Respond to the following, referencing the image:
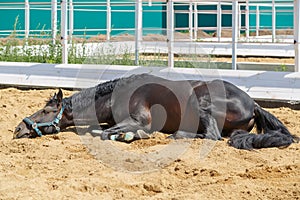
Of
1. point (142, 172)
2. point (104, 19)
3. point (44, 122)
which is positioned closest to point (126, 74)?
point (44, 122)

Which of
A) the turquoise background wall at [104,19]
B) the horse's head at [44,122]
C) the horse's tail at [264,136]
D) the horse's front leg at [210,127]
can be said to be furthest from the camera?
the turquoise background wall at [104,19]

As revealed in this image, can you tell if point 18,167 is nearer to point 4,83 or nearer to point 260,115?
point 260,115

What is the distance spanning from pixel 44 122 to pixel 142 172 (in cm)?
194

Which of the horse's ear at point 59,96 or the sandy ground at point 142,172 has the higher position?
the horse's ear at point 59,96

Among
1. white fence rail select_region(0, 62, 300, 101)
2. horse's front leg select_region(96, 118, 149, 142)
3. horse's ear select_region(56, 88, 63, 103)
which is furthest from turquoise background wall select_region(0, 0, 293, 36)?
horse's front leg select_region(96, 118, 149, 142)

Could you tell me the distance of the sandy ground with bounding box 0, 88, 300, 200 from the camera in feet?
14.8

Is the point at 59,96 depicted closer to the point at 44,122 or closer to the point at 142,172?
the point at 44,122

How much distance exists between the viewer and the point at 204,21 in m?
23.9

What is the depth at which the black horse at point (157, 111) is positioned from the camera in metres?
6.71

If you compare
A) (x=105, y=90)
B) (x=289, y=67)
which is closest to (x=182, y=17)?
(x=289, y=67)

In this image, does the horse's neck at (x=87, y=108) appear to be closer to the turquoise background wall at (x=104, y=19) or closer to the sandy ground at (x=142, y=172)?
the sandy ground at (x=142, y=172)

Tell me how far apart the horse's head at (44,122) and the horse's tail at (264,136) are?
174cm

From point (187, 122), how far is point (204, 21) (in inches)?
683

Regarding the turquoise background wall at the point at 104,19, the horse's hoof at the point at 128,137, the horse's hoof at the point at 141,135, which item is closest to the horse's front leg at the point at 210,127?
the horse's hoof at the point at 141,135
